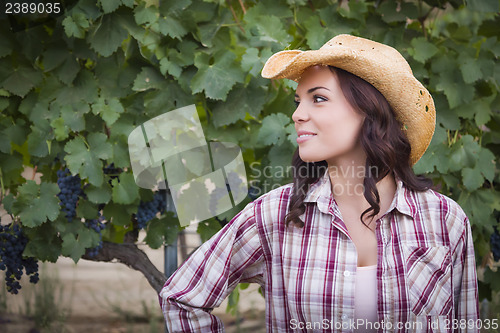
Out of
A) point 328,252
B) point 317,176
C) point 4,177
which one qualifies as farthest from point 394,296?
point 4,177

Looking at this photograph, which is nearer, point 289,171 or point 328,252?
point 328,252

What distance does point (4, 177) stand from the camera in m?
2.21

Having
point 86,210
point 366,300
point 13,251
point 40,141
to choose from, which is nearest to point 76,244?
point 86,210

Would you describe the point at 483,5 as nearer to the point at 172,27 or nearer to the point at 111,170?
the point at 172,27

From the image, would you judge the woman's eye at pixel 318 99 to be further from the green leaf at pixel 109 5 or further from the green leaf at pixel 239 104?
the green leaf at pixel 109 5

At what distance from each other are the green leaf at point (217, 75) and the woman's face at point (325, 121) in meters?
0.56

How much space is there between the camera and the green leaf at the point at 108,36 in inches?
78.6

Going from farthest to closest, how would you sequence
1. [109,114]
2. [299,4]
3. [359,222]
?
[299,4], [109,114], [359,222]

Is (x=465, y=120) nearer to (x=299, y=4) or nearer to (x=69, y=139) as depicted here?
(x=299, y=4)

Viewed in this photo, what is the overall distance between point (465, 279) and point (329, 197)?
438 millimetres

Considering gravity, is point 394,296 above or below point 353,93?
below

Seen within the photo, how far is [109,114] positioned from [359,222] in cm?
98

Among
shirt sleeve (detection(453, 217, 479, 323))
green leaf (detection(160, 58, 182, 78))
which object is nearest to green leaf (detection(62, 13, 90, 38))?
green leaf (detection(160, 58, 182, 78))

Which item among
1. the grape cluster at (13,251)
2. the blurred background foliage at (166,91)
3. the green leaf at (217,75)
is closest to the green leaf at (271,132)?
the blurred background foliage at (166,91)
